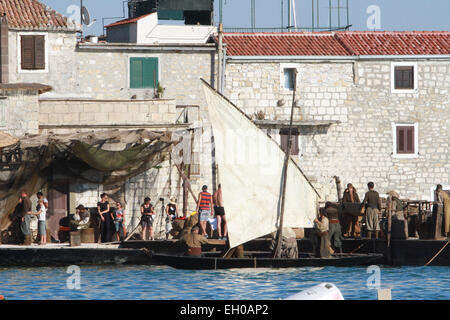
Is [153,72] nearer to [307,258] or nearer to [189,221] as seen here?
[189,221]

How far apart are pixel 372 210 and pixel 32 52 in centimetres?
1471

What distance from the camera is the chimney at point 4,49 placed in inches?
1420

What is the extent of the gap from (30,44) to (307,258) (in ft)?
50.3

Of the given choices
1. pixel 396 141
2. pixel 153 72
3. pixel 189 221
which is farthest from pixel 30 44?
pixel 396 141

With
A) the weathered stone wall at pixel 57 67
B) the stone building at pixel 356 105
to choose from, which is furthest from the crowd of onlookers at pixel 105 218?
the stone building at pixel 356 105

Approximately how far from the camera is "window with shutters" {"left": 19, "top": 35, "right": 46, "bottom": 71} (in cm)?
3669

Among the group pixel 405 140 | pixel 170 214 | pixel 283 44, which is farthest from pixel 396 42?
pixel 170 214

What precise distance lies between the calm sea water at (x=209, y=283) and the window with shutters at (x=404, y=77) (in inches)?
464

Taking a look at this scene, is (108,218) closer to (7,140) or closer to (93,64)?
(7,140)

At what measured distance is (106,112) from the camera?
33.3 meters

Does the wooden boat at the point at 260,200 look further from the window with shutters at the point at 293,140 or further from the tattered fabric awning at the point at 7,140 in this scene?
the window with shutters at the point at 293,140

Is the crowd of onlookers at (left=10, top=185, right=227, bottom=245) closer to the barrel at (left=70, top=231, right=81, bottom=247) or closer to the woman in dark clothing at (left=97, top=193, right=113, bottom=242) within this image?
the woman in dark clothing at (left=97, top=193, right=113, bottom=242)

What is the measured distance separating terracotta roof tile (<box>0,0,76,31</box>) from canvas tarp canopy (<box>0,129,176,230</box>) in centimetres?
681
